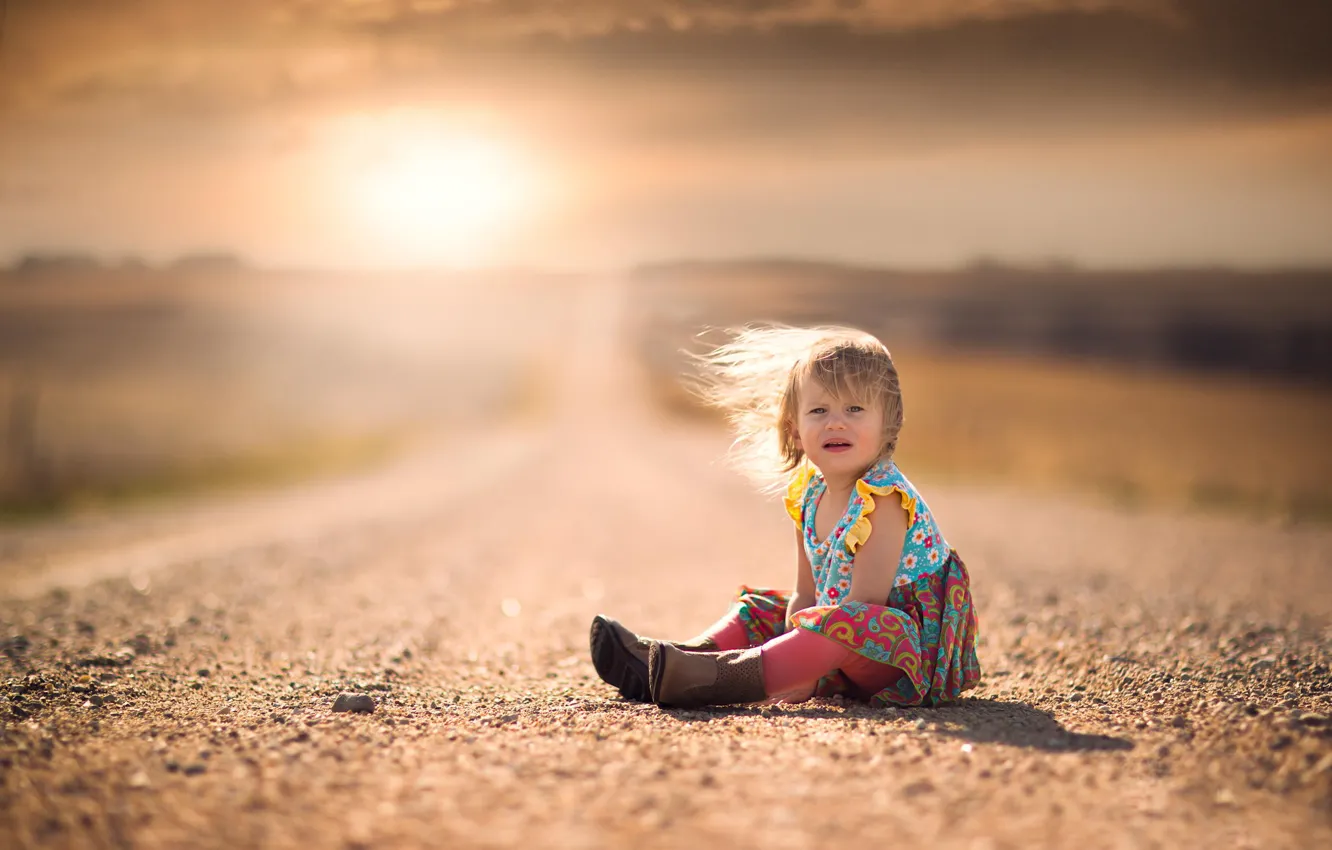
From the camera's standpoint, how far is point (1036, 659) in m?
5.02

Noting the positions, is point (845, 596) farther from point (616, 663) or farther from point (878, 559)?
point (616, 663)

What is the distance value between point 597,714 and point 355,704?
36.1 inches

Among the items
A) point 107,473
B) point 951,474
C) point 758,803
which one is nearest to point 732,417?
point 758,803

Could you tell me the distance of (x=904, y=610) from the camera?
3961 millimetres

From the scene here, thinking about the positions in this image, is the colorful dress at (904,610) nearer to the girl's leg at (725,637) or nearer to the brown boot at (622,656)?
the girl's leg at (725,637)

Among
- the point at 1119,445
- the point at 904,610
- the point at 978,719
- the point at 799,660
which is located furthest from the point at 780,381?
the point at 1119,445

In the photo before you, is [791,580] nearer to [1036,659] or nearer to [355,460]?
[1036,659]

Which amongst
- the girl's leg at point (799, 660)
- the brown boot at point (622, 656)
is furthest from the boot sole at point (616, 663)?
the girl's leg at point (799, 660)

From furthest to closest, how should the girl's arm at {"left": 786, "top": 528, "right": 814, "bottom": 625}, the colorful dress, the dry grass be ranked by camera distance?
the dry grass
the girl's arm at {"left": 786, "top": 528, "right": 814, "bottom": 625}
the colorful dress

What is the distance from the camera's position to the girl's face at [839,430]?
12.8ft

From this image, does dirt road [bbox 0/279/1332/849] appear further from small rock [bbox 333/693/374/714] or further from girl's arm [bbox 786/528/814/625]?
girl's arm [bbox 786/528/814/625]

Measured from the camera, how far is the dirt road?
8.49 ft

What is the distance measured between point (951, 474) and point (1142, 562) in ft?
30.8

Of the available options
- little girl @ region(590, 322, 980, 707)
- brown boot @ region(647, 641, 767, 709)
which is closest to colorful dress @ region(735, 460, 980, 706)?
little girl @ region(590, 322, 980, 707)
